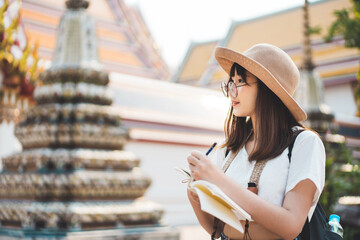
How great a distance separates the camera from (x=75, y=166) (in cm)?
313

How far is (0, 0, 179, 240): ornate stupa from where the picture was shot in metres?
3.03

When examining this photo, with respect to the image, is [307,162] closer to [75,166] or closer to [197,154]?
[197,154]

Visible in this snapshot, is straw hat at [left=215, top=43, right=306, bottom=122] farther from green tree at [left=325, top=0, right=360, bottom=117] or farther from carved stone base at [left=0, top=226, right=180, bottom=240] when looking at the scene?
green tree at [left=325, top=0, right=360, bottom=117]

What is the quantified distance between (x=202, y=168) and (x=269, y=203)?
0.18 m

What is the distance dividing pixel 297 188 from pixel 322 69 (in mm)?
9316

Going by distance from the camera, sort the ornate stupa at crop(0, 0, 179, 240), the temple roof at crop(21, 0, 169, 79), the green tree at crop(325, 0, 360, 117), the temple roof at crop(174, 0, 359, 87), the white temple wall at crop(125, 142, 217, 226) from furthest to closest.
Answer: the temple roof at crop(174, 0, 359, 87) < the temple roof at crop(21, 0, 169, 79) < the white temple wall at crop(125, 142, 217, 226) < the green tree at crop(325, 0, 360, 117) < the ornate stupa at crop(0, 0, 179, 240)

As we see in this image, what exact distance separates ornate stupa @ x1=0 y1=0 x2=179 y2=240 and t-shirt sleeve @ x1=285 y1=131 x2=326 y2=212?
74.4 inches

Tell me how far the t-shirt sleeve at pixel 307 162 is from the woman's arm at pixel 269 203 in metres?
0.01

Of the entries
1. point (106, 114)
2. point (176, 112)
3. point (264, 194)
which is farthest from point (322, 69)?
point (264, 194)

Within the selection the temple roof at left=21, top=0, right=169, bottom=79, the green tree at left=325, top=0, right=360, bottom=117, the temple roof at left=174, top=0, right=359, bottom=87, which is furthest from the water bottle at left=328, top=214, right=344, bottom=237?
the temple roof at left=174, top=0, right=359, bottom=87

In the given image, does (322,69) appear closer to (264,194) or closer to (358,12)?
(358,12)

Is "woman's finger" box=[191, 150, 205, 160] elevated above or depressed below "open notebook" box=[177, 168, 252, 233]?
above

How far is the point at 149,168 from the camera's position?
5.46 metres

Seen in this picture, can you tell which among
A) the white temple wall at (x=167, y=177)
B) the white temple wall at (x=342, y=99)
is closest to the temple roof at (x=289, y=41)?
the white temple wall at (x=342, y=99)
